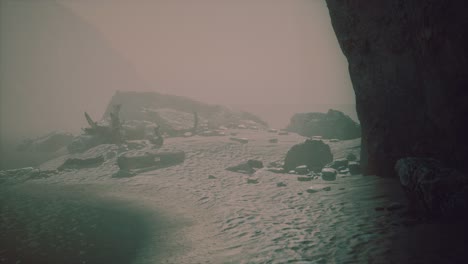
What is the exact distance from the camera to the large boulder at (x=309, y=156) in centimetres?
1532

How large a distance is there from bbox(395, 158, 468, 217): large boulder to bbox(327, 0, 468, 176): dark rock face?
152 centimetres

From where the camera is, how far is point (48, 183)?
1554 centimetres

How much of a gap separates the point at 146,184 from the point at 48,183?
20.2ft

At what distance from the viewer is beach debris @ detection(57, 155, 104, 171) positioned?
60.7 feet

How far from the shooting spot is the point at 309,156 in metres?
15.7

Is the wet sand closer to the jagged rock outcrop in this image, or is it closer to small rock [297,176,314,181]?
small rock [297,176,314,181]

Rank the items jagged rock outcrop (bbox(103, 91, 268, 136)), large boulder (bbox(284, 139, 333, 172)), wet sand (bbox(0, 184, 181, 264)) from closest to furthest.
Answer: wet sand (bbox(0, 184, 181, 264)) < large boulder (bbox(284, 139, 333, 172)) < jagged rock outcrop (bbox(103, 91, 268, 136))

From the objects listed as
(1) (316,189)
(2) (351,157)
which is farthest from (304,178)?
(2) (351,157)

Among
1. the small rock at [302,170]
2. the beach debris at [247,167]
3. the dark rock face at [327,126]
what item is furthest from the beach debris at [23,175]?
the dark rock face at [327,126]

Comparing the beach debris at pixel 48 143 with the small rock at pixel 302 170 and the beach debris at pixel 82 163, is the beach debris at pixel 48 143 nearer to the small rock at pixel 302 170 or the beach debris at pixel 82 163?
the beach debris at pixel 82 163

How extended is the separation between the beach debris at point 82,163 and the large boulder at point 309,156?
40.3 ft

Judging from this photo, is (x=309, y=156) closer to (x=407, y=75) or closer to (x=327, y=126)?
(x=407, y=75)

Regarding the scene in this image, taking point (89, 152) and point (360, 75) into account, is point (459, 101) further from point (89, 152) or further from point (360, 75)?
point (89, 152)

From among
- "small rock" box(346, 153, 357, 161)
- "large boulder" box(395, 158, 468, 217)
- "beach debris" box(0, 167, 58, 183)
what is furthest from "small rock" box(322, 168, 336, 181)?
"beach debris" box(0, 167, 58, 183)
